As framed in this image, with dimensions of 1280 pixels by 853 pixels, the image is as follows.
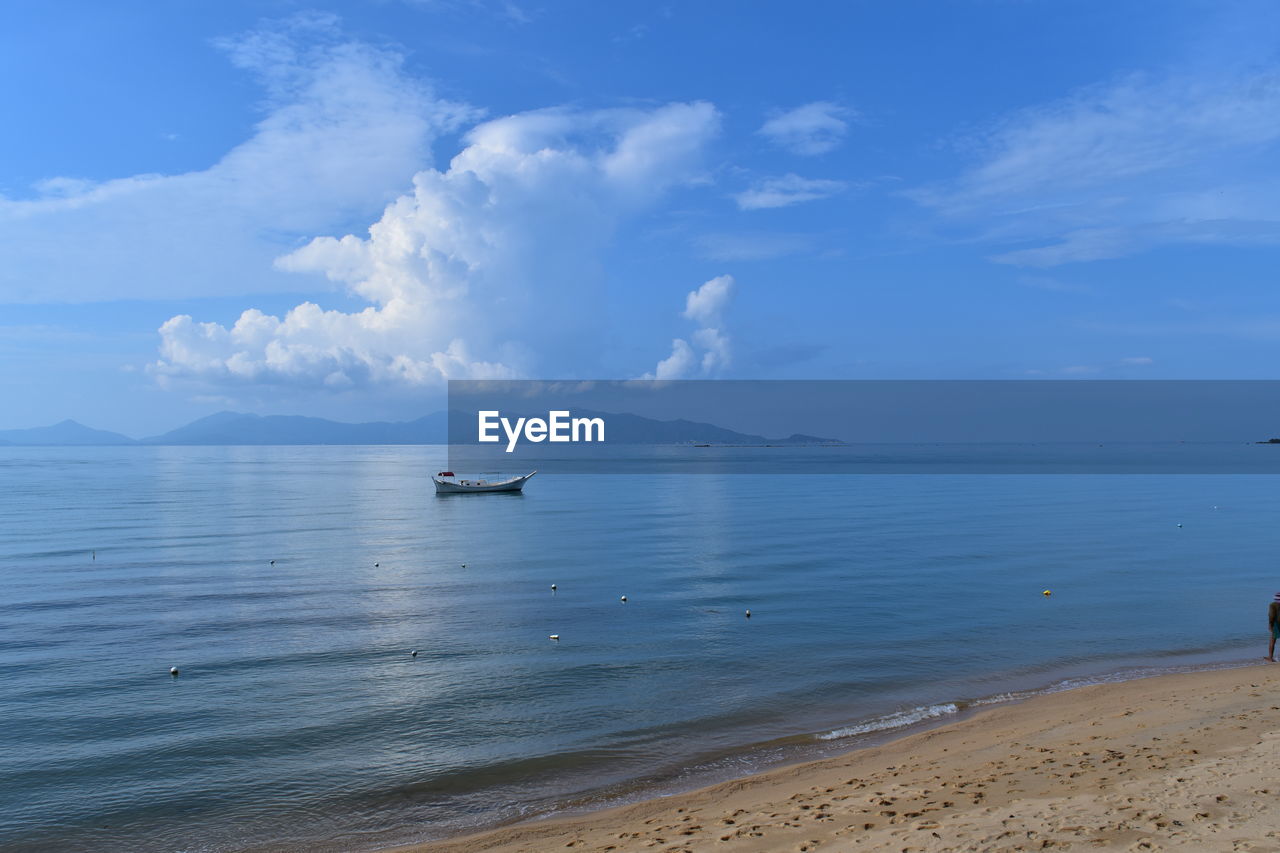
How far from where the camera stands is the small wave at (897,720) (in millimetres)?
16781

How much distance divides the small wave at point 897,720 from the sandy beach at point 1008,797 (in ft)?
2.74

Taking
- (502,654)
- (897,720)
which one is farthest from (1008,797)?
(502,654)

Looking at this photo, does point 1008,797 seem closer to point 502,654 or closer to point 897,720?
point 897,720

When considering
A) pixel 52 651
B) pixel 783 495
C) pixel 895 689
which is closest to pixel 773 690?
pixel 895 689

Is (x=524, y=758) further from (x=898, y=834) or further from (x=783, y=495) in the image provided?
(x=783, y=495)

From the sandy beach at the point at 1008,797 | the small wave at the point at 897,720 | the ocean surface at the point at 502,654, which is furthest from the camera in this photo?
the small wave at the point at 897,720

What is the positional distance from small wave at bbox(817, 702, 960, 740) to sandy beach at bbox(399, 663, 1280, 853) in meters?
0.83

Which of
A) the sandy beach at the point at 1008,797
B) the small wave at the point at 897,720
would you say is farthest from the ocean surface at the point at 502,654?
the sandy beach at the point at 1008,797

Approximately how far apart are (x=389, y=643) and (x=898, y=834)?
1794 cm

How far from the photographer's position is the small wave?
1678 centimetres

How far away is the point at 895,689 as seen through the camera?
65.0 feet

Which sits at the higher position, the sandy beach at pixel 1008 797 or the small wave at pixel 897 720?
the sandy beach at pixel 1008 797

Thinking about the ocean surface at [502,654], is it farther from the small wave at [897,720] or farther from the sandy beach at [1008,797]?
the sandy beach at [1008,797]

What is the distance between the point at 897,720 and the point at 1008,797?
20.3 ft
